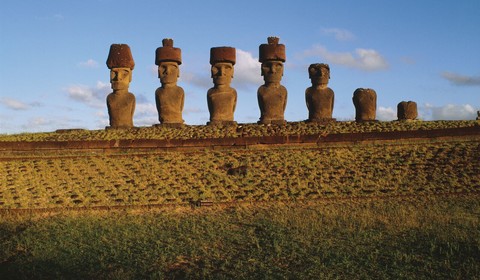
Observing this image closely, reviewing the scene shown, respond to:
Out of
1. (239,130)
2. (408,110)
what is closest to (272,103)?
(239,130)

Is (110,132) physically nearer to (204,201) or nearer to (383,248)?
(204,201)

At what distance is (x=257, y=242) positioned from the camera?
7758 millimetres

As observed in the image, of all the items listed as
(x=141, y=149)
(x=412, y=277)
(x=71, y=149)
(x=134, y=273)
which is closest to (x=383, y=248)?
(x=412, y=277)

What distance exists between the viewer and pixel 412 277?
641 cm

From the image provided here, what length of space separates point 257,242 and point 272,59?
1070 cm

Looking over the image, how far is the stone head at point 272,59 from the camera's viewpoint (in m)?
17.7

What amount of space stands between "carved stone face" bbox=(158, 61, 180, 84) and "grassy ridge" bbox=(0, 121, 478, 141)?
1.58 meters

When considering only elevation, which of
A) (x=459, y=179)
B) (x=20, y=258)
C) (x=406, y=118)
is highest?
(x=406, y=118)

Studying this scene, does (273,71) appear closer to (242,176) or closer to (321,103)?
(321,103)

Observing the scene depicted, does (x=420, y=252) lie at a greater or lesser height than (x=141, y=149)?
lesser

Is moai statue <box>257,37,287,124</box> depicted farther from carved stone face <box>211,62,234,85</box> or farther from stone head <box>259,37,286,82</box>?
carved stone face <box>211,62,234,85</box>

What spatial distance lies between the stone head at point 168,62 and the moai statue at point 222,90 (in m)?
1.09

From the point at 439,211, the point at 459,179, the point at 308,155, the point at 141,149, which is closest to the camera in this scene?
the point at 439,211

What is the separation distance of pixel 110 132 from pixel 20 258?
372 inches
